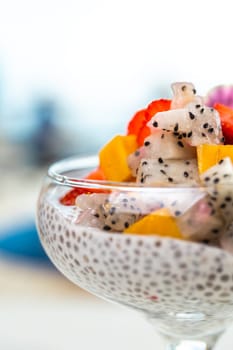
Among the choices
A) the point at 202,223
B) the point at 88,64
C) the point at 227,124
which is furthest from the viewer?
the point at 88,64

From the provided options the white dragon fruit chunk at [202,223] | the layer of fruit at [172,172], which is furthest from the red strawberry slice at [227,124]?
the white dragon fruit chunk at [202,223]

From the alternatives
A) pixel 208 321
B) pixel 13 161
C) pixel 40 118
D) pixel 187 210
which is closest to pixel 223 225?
pixel 187 210

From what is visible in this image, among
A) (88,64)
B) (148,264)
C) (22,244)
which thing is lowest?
(22,244)

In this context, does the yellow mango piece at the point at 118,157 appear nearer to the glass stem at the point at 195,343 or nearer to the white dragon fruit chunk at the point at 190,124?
the white dragon fruit chunk at the point at 190,124

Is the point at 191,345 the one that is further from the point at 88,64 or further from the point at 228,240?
the point at 88,64

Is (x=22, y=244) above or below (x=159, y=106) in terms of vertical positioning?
below

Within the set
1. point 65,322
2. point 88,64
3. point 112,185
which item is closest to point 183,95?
point 112,185
